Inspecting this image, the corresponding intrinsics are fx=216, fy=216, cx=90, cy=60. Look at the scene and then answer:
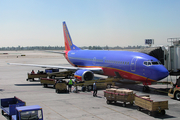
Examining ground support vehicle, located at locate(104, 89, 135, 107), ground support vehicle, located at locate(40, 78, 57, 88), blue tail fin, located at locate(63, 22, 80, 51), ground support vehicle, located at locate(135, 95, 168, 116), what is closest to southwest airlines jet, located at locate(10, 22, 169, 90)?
ground support vehicle, located at locate(40, 78, 57, 88)

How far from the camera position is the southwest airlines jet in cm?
2386

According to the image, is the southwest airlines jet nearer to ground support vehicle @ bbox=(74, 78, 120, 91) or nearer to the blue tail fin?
ground support vehicle @ bbox=(74, 78, 120, 91)

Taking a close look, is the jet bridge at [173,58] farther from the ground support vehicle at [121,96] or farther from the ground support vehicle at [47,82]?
the ground support vehicle at [47,82]

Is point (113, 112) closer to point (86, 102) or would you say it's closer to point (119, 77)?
point (86, 102)

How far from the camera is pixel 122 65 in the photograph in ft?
88.5

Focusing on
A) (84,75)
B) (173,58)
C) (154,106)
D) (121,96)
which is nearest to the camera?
(154,106)

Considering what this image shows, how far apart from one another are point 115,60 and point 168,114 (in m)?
13.0

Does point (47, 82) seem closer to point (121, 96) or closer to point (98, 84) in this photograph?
point (98, 84)

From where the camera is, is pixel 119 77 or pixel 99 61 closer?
pixel 119 77

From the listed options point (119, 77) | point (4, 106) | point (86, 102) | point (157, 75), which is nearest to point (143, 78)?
point (157, 75)

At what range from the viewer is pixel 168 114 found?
16.6 m

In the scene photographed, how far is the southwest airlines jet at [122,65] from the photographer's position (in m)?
23.9

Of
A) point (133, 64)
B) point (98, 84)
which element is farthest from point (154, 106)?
point (98, 84)

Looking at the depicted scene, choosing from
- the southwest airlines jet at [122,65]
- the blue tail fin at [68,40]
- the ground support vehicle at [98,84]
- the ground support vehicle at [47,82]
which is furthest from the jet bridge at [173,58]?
the blue tail fin at [68,40]
